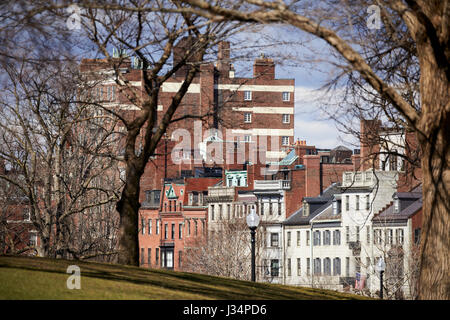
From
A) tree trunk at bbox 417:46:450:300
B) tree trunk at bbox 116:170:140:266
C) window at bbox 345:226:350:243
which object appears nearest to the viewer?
tree trunk at bbox 417:46:450:300

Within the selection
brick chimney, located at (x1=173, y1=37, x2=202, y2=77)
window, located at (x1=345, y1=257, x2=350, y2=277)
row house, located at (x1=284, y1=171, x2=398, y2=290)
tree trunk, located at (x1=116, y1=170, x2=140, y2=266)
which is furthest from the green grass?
window, located at (x1=345, y1=257, x2=350, y2=277)

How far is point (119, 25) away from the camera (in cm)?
2141

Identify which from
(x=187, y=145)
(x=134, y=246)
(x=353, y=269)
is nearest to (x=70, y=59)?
(x=134, y=246)

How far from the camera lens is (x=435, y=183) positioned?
1483 centimetres

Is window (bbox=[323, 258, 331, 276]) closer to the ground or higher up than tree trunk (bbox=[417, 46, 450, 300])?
closer to the ground

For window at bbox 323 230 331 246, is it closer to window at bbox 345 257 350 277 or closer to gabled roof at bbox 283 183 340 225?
gabled roof at bbox 283 183 340 225

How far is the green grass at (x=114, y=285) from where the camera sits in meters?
12.5

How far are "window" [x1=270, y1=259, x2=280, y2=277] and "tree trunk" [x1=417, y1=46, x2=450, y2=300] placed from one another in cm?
7185

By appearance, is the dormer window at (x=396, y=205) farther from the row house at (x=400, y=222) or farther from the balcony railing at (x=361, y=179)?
the balcony railing at (x=361, y=179)

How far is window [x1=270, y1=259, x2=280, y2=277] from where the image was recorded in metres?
A: 87.9

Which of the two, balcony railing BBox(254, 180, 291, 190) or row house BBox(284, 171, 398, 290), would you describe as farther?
balcony railing BBox(254, 180, 291, 190)

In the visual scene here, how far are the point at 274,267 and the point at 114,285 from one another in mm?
75197

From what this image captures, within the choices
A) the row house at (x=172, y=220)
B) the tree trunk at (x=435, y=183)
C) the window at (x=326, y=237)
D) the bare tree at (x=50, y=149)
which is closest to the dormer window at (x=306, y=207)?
the window at (x=326, y=237)

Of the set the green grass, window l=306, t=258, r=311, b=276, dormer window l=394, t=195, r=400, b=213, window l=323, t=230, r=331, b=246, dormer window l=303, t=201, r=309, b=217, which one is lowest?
window l=306, t=258, r=311, b=276
